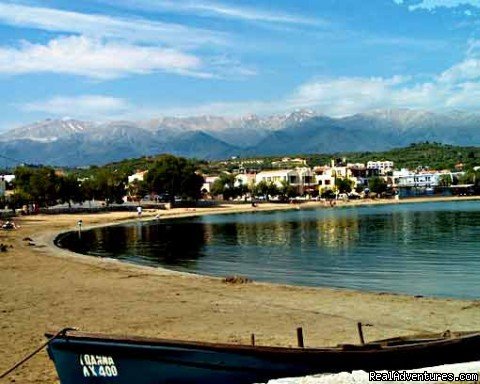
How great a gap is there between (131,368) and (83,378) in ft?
2.66

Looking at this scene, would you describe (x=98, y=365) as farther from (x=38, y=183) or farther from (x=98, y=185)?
(x=98, y=185)

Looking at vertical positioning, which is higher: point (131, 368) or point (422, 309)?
point (131, 368)

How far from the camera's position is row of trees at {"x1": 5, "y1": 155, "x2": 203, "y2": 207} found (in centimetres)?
10762

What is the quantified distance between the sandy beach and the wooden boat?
251 cm

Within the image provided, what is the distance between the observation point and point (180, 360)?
9.09 metres

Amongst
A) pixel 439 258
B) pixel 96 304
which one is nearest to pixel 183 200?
pixel 439 258

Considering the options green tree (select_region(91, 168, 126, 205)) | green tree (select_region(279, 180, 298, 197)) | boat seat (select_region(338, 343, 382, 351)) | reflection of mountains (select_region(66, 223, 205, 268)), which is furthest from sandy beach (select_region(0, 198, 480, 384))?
green tree (select_region(279, 180, 298, 197))

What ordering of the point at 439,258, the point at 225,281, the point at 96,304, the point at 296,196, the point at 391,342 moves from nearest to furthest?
the point at 391,342, the point at 96,304, the point at 225,281, the point at 439,258, the point at 296,196

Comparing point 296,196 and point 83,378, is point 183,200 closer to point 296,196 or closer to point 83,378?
point 296,196

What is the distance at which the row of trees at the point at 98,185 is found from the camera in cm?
10762

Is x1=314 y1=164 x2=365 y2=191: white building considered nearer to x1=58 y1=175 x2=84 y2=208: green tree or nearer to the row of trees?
the row of trees

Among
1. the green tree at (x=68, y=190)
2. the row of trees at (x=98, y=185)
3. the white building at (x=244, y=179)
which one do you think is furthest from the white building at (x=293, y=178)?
the green tree at (x=68, y=190)

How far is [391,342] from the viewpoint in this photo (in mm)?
10438

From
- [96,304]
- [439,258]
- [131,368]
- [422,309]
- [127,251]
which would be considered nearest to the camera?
[131,368]
